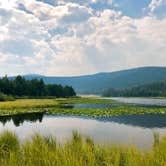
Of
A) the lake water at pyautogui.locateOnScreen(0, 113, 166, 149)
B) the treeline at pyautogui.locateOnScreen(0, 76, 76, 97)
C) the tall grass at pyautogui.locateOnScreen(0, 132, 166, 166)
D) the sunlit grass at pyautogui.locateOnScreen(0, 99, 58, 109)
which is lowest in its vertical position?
the lake water at pyautogui.locateOnScreen(0, 113, 166, 149)

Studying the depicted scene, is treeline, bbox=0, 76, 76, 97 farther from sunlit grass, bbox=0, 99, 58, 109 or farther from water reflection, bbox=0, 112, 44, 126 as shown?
water reflection, bbox=0, 112, 44, 126

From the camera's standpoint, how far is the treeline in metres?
95.6

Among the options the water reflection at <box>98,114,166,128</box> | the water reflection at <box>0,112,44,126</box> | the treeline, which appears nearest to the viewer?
the water reflection at <box>98,114,166,128</box>

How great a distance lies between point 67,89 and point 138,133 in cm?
11217

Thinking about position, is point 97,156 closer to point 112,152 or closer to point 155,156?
point 112,152

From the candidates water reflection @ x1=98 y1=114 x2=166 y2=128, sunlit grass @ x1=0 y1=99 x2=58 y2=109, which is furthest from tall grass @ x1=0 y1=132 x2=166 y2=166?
sunlit grass @ x1=0 y1=99 x2=58 y2=109

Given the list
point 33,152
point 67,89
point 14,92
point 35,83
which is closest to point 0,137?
point 33,152

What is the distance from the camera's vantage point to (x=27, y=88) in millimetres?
105688

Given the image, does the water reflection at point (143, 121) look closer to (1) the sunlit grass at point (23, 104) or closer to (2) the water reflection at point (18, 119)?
(2) the water reflection at point (18, 119)

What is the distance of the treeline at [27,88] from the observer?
9560 centimetres

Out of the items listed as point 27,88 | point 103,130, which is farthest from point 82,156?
point 27,88

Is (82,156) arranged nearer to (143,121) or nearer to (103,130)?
(103,130)

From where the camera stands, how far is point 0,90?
3617 inches

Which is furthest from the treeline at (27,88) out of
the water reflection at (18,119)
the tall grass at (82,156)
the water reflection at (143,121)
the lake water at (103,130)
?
the tall grass at (82,156)
